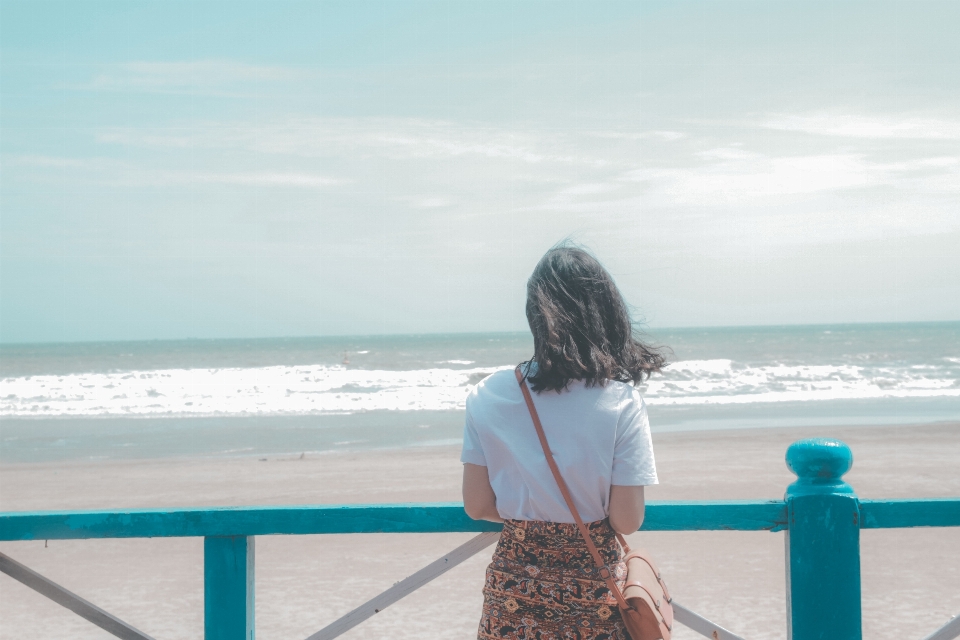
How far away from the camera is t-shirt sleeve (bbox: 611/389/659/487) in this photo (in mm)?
1718

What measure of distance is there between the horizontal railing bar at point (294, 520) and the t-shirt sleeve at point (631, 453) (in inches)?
14.5

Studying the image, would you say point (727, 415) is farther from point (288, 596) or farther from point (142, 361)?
point (142, 361)

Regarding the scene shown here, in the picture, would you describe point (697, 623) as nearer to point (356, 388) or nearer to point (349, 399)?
point (349, 399)

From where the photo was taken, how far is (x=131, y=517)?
6.83ft

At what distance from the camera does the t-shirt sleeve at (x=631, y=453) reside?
5.64 ft

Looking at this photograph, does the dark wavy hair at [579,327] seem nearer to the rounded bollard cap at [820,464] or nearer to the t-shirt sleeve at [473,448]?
the t-shirt sleeve at [473,448]

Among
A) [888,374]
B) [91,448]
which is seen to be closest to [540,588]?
[91,448]

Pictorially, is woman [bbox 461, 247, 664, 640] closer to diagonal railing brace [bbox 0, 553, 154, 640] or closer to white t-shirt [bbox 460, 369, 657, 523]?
white t-shirt [bbox 460, 369, 657, 523]

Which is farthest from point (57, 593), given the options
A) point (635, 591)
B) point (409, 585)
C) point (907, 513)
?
point (907, 513)

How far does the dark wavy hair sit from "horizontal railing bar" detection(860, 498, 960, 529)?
0.72 m

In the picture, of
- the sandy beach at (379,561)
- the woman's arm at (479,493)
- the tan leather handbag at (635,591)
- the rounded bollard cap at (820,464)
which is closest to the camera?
the tan leather handbag at (635,591)

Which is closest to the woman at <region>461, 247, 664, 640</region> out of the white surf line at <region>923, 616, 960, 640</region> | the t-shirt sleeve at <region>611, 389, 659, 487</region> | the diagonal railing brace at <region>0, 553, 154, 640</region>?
the t-shirt sleeve at <region>611, 389, 659, 487</region>

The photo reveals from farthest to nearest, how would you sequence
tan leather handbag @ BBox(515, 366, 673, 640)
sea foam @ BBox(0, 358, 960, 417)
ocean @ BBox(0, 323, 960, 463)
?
1. sea foam @ BBox(0, 358, 960, 417)
2. ocean @ BBox(0, 323, 960, 463)
3. tan leather handbag @ BBox(515, 366, 673, 640)

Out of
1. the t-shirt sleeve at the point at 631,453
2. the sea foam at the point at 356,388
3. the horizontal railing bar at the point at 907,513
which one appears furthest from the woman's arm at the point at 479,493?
the sea foam at the point at 356,388
